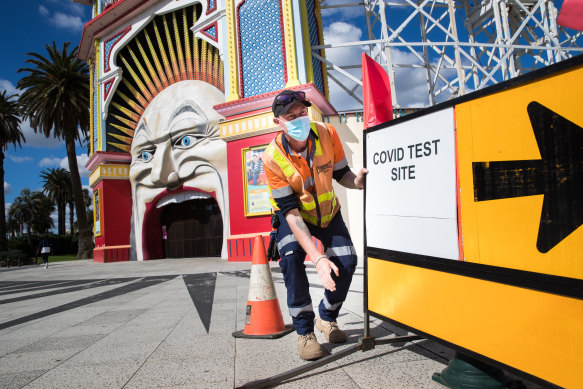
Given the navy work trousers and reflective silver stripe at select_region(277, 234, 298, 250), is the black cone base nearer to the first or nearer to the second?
the navy work trousers

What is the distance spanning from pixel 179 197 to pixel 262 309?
480 inches

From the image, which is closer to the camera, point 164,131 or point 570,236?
point 570,236

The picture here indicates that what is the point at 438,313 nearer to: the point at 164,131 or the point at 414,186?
the point at 414,186

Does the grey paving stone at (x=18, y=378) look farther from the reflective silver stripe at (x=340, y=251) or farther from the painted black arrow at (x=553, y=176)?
the painted black arrow at (x=553, y=176)

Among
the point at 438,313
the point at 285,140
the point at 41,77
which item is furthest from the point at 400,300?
the point at 41,77

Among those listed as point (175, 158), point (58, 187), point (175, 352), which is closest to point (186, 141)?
point (175, 158)

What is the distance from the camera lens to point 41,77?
21.6 m

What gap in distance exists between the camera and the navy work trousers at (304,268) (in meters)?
2.42

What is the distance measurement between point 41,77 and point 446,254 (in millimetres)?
26126

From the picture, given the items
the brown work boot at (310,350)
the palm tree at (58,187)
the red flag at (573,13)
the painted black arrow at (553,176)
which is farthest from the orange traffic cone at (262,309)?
the palm tree at (58,187)

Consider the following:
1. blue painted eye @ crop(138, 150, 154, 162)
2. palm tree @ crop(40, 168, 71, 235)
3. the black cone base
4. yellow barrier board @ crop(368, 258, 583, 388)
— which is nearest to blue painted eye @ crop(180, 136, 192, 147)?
blue painted eye @ crop(138, 150, 154, 162)

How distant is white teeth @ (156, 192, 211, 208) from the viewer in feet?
45.3

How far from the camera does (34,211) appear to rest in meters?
58.5

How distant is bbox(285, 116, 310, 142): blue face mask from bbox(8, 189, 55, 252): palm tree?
213 ft
